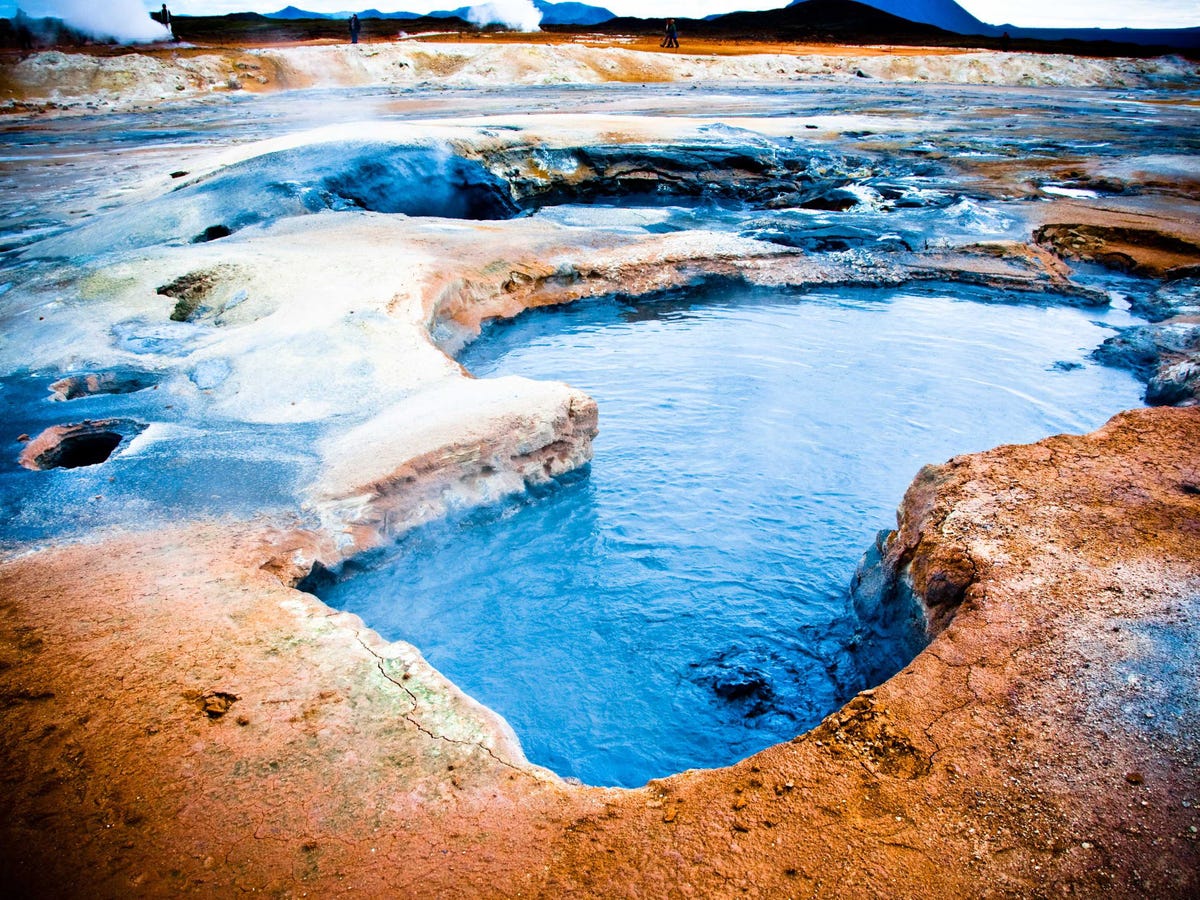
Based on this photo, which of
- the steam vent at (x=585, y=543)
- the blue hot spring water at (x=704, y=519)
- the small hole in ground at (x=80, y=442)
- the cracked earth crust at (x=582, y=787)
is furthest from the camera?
the small hole in ground at (x=80, y=442)

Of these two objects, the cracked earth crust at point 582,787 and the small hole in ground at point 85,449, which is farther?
the small hole in ground at point 85,449

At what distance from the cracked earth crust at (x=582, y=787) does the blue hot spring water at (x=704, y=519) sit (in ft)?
2.90

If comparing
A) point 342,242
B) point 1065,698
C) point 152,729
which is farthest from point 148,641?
point 342,242

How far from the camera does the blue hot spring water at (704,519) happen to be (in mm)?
3672

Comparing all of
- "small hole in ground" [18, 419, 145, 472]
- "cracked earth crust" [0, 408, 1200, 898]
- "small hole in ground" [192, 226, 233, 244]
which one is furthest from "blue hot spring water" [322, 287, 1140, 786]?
"small hole in ground" [192, 226, 233, 244]

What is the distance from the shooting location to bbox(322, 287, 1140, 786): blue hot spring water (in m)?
3.67

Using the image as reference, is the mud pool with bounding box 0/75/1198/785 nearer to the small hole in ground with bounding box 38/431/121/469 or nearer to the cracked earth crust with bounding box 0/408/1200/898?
the small hole in ground with bounding box 38/431/121/469

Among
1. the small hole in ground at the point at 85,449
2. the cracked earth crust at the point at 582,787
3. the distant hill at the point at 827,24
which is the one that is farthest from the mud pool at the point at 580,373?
the distant hill at the point at 827,24

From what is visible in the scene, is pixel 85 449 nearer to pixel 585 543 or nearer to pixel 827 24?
pixel 585 543

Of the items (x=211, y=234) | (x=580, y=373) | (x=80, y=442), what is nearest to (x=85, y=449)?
(x=80, y=442)

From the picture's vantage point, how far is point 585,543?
4848mm

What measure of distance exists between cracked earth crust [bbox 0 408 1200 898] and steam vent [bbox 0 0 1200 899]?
1 cm

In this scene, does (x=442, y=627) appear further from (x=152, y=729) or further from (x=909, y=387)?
(x=909, y=387)

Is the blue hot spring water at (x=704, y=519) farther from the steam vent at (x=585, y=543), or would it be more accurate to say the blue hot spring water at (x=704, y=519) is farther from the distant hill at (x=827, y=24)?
the distant hill at (x=827, y=24)
